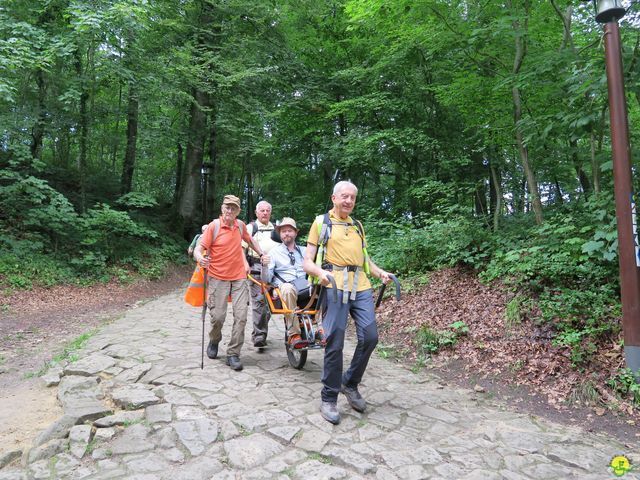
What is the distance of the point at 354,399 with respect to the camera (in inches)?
166

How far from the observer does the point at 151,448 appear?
340 centimetres

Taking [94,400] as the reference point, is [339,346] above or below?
above

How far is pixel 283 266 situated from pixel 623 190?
383 centimetres

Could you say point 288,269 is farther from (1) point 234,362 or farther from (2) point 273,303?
(1) point 234,362

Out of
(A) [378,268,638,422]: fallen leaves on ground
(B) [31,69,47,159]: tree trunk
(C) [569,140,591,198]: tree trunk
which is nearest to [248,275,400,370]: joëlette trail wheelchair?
(A) [378,268,638,422]: fallen leaves on ground

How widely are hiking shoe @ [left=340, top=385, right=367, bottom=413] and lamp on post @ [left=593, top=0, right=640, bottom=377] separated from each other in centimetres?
279

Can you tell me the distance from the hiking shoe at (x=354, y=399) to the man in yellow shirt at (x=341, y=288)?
15 millimetres

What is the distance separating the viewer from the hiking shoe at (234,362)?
519 cm

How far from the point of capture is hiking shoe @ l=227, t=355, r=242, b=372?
5.19 meters

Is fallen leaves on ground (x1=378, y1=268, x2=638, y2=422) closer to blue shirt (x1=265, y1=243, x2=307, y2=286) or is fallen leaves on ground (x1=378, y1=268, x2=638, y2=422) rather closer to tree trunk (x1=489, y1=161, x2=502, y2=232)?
tree trunk (x1=489, y1=161, x2=502, y2=232)

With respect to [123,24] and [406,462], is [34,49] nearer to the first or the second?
[123,24]

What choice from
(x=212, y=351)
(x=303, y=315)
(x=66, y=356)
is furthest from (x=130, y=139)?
(x=303, y=315)

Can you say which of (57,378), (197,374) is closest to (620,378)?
(197,374)

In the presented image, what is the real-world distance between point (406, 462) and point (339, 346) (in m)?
1.06
